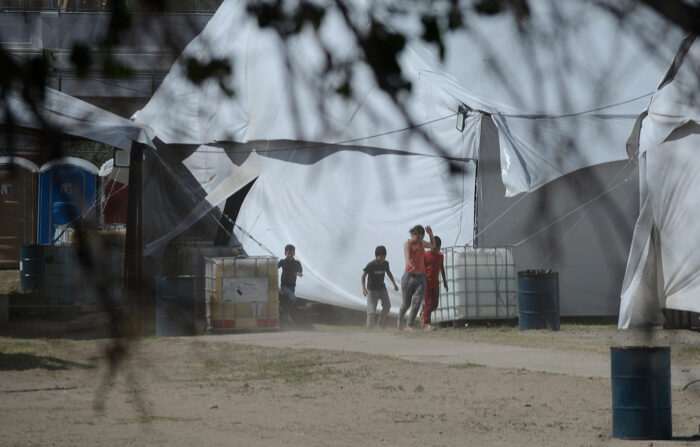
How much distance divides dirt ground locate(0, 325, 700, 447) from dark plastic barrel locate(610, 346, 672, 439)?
0.43ft

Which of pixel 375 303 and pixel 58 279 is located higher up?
pixel 58 279

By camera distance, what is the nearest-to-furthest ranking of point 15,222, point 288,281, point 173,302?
point 173,302
point 288,281
point 15,222

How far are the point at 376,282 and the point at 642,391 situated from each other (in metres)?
8.21

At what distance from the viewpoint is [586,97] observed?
253cm

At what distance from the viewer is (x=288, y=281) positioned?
15281 mm

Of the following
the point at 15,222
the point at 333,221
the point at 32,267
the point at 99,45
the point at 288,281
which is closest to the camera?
the point at 99,45

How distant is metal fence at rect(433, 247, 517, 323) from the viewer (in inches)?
575

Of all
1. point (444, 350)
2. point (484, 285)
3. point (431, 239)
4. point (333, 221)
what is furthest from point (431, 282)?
point (444, 350)

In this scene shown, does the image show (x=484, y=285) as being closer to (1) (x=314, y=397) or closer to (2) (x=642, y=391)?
(1) (x=314, y=397)

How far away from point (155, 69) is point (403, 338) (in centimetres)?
1105

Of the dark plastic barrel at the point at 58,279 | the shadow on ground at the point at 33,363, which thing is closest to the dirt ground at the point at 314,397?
the shadow on ground at the point at 33,363

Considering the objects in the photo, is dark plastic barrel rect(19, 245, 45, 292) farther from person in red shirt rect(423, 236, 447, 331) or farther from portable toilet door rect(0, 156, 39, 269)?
person in red shirt rect(423, 236, 447, 331)

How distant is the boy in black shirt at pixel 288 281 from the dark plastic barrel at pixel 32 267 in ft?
15.8

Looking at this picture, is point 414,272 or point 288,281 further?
point 288,281
